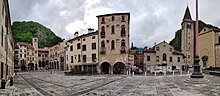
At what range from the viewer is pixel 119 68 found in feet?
151

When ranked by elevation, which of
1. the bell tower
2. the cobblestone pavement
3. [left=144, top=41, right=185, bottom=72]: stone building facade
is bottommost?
the cobblestone pavement

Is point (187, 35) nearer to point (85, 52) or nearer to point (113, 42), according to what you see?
point (113, 42)

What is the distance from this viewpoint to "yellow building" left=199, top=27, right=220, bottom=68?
49.0 meters

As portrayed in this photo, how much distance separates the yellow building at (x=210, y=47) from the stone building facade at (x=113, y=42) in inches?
791

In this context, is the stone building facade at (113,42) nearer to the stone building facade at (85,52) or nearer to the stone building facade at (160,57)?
the stone building facade at (85,52)

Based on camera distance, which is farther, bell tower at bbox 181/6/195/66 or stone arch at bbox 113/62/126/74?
bell tower at bbox 181/6/195/66

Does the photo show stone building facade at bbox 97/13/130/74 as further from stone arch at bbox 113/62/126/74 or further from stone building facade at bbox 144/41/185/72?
stone building facade at bbox 144/41/185/72

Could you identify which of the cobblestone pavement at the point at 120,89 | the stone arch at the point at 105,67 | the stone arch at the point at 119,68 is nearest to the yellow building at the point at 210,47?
the stone arch at the point at 119,68

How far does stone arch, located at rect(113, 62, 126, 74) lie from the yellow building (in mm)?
20694

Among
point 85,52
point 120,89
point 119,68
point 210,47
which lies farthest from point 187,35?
point 120,89

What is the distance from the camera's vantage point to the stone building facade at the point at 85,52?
1817 inches

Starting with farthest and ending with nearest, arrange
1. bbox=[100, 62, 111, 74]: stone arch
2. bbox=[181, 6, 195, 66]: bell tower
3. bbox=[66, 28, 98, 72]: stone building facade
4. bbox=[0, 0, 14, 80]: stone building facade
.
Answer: bbox=[181, 6, 195, 66]: bell tower
bbox=[66, 28, 98, 72]: stone building facade
bbox=[100, 62, 111, 74]: stone arch
bbox=[0, 0, 14, 80]: stone building facade

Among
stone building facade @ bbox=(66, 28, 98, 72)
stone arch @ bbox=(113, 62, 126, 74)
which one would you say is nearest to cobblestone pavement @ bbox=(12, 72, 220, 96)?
stone arch @ bbox=(113, 62, 126, 74)

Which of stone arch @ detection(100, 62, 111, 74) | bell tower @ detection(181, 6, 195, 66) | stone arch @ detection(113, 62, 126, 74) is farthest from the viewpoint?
bell tower @ detection(181, 6, 195, 66)
